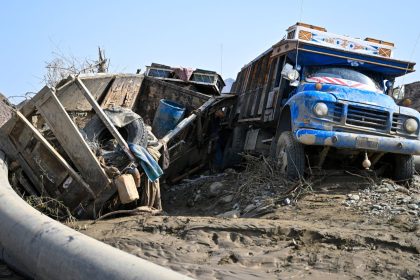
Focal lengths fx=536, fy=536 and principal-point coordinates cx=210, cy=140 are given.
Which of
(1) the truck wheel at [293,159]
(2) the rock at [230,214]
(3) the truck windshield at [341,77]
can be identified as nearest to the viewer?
(2) the rock at [230,214]

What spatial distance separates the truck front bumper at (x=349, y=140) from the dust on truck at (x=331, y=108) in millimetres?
13

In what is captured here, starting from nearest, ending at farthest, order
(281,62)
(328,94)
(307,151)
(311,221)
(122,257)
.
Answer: (122,257) < (311,221) < (328,94) < (307,151) < (281,62)

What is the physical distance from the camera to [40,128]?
23.1 ft

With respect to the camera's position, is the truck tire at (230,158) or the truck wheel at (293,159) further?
the truck tire at (230,158)

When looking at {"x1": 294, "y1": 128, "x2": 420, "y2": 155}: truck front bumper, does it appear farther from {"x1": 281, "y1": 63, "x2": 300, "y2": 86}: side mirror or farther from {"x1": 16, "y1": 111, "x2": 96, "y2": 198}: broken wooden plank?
{"x1": 16, "y1": 111, "x2": 96, "y2": 198}: broken wooden plank

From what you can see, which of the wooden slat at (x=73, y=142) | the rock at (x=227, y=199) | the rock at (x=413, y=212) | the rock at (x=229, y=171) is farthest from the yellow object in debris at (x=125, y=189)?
the rock at (x=229, y=171)

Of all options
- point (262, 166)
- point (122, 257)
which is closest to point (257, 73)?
point (262, 166)

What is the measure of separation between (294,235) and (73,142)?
278 centimetres

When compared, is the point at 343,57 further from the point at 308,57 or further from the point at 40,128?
the point at 40,128

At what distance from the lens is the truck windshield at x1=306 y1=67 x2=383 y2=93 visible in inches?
336

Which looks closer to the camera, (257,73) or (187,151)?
(187,151)

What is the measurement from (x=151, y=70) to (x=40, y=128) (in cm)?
755

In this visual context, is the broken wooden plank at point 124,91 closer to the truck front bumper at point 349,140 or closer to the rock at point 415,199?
the truck front bumper at point 349,140

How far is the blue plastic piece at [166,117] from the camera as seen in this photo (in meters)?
9.29
